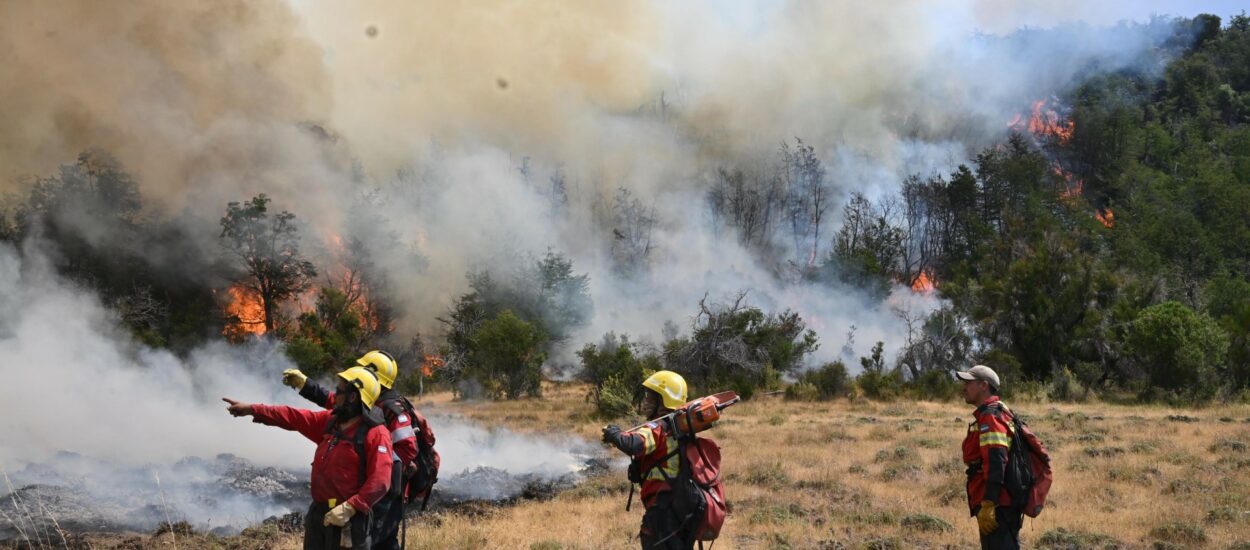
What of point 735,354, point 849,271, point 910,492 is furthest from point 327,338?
point 849,271

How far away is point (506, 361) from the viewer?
86.0ft

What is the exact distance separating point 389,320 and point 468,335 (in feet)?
30.4

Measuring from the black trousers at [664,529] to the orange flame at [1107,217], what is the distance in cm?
5372

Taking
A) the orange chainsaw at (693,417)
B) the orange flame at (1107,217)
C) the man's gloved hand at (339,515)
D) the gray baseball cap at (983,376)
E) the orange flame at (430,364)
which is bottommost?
the man's gloved hand at (339,515)

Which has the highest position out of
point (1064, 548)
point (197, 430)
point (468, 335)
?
point (468, 335)

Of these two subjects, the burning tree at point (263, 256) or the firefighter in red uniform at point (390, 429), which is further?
the burning tree at point (263, 256)

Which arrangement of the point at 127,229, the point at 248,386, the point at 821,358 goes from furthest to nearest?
the point at 821,358 → the point at 127,229 → the point at 248,386

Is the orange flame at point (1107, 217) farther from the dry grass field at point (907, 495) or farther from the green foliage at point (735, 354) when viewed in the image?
the dry grass field at point (907, 495)

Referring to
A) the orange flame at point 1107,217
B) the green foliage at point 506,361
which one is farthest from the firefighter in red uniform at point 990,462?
the orange flame at point 1107,217

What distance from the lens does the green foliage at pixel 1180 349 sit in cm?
2119

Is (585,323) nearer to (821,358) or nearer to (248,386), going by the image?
(821,358)

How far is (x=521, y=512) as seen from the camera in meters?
9.75

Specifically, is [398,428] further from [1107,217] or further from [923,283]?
[1107,217]

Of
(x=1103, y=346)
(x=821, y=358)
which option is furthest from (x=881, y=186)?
(x=1103, y=346)
